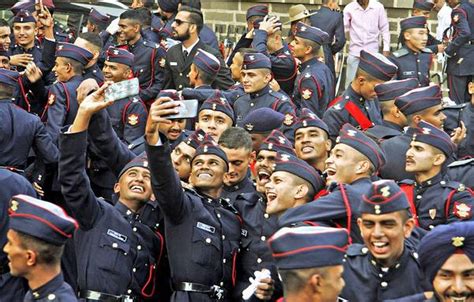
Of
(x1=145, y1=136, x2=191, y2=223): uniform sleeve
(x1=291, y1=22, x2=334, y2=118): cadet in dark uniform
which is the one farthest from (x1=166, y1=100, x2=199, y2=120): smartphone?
(x1=291, y1=22, x2=334, y2=118): cadet in dark uniform

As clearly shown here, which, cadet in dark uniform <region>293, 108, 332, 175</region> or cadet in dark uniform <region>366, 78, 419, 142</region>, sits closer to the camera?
cadet in dark uniform <region>293, 108, 332, 175</region>

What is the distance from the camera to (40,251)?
20.6 feet

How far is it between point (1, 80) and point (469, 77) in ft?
25.9

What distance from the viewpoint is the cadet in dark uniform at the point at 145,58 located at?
47.0ft

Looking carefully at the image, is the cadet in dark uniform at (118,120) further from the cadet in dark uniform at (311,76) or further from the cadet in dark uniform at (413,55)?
the cadet in dark uniform at (413,55)

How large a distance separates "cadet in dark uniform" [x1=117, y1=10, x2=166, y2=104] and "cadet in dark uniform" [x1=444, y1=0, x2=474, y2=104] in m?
A: 4.73

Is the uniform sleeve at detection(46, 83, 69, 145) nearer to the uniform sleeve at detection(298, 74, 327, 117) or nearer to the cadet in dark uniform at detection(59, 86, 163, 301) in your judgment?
the uniform sleeve at detection(298, 74, 327, 117)

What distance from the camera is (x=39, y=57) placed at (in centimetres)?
1439

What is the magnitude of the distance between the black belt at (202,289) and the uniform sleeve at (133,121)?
373 cm

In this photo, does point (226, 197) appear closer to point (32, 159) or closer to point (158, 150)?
point (158, 150)

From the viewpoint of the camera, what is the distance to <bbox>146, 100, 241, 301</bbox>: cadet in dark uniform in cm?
826

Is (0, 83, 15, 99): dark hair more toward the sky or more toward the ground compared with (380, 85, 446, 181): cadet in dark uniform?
more toward the ground

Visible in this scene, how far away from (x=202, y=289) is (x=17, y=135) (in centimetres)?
340

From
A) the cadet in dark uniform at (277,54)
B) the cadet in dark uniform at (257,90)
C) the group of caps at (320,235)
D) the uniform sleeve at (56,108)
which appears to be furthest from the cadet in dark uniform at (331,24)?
the group of caps at (320,235)
